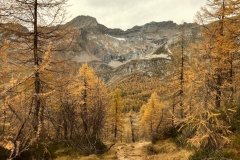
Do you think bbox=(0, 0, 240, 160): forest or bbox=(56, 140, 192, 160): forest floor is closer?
bbox=(0, 0, 240, 160): forest

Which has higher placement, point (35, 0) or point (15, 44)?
point (35, 0)

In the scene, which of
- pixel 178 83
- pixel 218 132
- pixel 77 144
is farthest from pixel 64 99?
pixel 178 83

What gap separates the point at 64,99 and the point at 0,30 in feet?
28.4

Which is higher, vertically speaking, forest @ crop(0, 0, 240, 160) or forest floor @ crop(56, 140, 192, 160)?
forest @ crop(0, 0, 240, 160)

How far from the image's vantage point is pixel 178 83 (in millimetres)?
41844

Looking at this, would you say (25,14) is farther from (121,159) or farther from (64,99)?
(121,159)

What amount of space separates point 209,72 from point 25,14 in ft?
29.1

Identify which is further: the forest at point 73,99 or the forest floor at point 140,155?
the forest floor at point 140,155

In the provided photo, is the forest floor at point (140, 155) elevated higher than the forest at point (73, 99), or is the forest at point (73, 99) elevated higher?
the forest at point (73, 99)

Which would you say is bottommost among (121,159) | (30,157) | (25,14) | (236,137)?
(121,159)

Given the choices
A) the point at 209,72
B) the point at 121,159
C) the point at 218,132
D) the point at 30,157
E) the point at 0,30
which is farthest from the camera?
the point at 121,159

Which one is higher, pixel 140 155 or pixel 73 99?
pixel 73 99

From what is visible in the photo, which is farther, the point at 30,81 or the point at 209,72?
the point at 30,81

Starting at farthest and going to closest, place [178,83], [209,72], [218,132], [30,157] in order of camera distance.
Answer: [178,83], [30,157], [218,132], [209,72]
